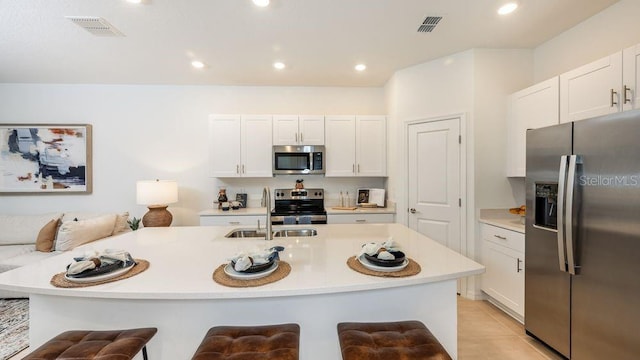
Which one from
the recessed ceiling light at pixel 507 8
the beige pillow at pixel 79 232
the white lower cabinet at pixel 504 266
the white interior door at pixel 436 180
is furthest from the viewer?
the white interior door at pixel 436 180

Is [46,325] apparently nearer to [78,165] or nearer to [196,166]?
[196,166]

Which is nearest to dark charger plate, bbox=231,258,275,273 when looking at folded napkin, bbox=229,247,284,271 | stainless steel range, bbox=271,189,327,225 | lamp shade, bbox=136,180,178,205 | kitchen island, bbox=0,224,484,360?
folded napkin, bbox=229,247,284,271

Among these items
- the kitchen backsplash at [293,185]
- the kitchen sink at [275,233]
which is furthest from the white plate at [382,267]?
the kitchen backsplash at [293,185]

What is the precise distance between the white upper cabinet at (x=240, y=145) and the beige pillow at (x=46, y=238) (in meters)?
1.95

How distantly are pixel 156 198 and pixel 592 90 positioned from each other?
454cm

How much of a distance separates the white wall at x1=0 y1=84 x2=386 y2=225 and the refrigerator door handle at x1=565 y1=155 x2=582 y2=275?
2.74 metres

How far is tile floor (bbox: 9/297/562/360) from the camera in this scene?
2.04m

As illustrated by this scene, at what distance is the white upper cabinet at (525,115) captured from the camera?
234 cm

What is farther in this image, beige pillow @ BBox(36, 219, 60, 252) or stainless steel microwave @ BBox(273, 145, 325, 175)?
stainless steel microwave @ BBox(273, 145, 325, 175)

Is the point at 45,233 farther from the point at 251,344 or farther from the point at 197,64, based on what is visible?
the point at 251,344

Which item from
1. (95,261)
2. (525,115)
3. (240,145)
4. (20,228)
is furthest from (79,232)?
(525,115)

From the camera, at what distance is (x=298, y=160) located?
3820 millimetres

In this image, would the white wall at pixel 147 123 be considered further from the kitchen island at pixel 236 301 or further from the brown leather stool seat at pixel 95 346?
the brown leather stool seat at pixel 95 346

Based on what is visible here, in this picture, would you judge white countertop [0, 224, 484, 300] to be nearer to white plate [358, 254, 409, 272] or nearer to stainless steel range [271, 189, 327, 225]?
white plate [358, 254, 409, 272]
